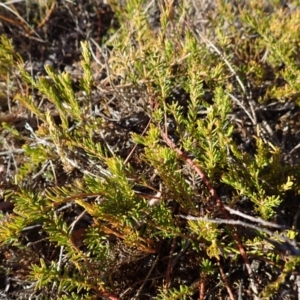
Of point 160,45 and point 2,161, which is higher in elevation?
point 160,45

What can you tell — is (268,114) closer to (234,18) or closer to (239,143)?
(239,143)

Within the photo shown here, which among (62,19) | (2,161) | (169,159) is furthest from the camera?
(62,19)

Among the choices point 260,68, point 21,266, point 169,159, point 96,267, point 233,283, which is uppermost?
point 260,68

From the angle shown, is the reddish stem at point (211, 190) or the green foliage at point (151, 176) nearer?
the green foliage at point (151, 176)

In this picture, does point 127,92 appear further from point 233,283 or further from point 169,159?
point 233,283

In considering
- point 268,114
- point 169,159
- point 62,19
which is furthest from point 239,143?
point 62,19

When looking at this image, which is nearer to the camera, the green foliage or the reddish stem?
the green foliage

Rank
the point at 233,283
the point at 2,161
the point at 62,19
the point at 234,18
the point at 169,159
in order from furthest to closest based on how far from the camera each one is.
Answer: the point at 62,19 → the point at 234,18 → the point at 2,161 → the point at 233,283 → the point at 169,159

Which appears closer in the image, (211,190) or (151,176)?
(211,190)

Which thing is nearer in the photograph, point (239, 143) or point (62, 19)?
point (239, 143)

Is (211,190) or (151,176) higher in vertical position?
(211,190)

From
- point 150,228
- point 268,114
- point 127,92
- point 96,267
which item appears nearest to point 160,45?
point 127,92
